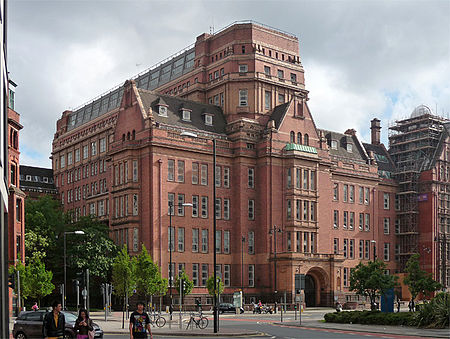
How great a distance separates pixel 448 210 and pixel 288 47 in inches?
1484

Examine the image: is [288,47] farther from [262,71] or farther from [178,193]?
[178,193]

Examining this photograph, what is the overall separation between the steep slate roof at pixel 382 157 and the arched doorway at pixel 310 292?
3061cm

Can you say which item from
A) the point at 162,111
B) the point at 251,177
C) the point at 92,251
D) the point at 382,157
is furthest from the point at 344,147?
the point at 92,251

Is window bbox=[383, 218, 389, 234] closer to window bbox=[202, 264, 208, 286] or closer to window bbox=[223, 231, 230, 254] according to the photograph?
window bbox=[223, 231, 230, 254]

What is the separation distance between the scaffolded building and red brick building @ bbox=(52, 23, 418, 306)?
10075 mm

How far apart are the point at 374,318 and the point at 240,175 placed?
42846 millimetres

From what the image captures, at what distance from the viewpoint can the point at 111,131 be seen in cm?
11494

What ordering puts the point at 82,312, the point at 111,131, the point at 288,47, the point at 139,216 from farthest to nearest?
the point at 111,131, the point at 288,47, the point at 139,216, the point at 82,312

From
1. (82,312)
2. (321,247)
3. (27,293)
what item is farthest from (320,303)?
(82,312)

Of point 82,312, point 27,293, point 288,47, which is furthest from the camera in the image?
point 288,47

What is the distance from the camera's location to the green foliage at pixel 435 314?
41875 mm

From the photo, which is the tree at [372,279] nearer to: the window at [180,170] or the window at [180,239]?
the window at [180,239]

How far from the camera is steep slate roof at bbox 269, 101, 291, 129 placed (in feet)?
305

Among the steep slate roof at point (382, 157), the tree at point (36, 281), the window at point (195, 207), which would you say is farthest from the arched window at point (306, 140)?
the tree at point (36, 281)
